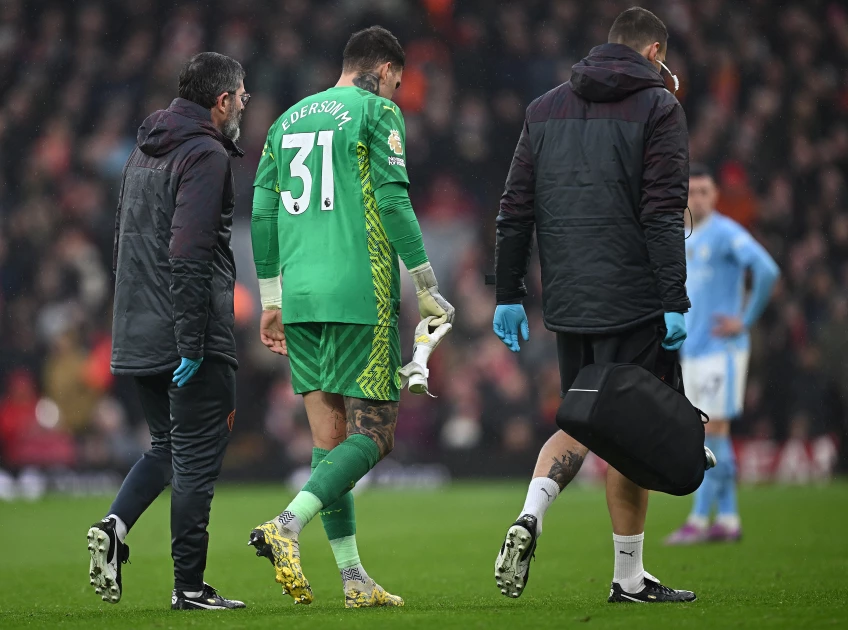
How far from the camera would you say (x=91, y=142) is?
17.8 metres

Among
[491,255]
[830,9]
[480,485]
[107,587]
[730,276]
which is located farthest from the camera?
[830,9]

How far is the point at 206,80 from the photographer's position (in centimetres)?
561

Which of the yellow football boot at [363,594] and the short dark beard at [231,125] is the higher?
the short dark beard at [231,125]

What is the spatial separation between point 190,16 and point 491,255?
6075 mm

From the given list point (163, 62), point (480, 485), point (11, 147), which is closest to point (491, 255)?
point (480, 485)

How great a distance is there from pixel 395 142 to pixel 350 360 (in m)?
0.91

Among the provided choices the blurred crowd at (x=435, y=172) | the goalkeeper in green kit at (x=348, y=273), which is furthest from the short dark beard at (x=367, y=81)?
the blurred crowd at (x=435, y=172)

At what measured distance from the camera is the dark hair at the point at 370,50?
5.50m

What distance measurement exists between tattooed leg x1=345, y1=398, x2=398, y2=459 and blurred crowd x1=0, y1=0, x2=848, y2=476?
993cm

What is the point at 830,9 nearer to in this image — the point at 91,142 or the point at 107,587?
the point at 91,142

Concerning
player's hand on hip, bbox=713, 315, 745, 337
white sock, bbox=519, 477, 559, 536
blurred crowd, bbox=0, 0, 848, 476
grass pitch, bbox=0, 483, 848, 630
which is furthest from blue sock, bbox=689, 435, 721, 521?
blurred crowd, bbox=0, 0, 848, 476

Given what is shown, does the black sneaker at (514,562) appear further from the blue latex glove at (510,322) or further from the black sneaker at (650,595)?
the blue latex glove at (510,322)

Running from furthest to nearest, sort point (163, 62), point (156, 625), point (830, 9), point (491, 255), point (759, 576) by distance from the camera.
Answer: point (830, 9) → point (163, 62) → point (491, 255) → point (759, 576) → point (156, 625)

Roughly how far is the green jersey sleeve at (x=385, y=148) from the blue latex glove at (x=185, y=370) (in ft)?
3.38
